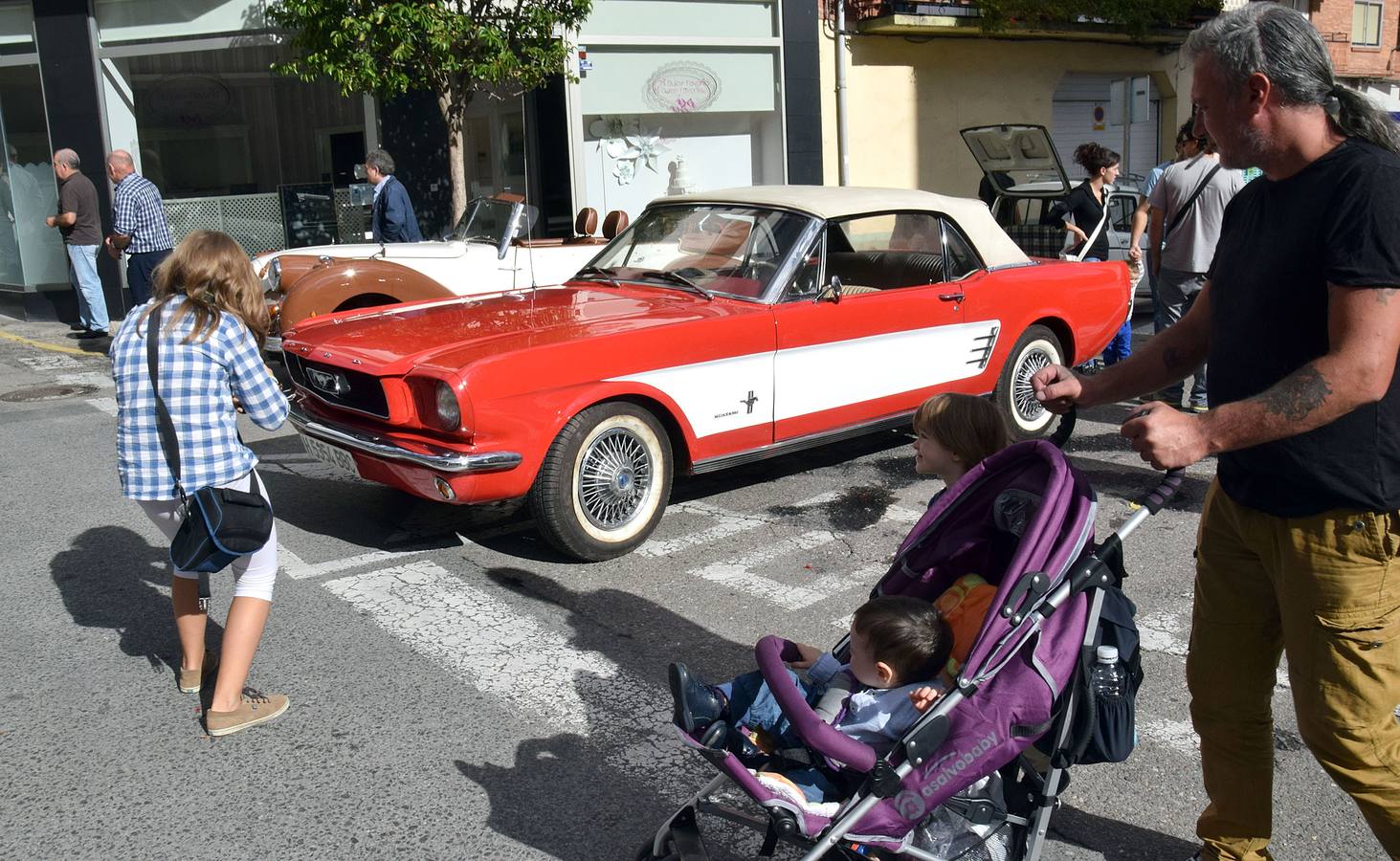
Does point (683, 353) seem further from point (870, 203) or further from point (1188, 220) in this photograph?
point (1188, 220)

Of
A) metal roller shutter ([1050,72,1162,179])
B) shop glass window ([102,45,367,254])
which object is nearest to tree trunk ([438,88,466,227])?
shop glass window ([102,45,367,254])

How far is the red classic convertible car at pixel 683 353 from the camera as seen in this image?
17.6 ft

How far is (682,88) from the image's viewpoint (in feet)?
52.9

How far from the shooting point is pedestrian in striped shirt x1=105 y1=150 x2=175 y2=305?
1140cm

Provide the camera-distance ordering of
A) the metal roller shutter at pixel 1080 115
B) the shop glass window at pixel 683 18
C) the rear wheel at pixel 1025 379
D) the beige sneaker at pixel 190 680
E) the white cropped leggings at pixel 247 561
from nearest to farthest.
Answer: the white cropped leggings at pixel 247 561 → the beige sneaker at pixel 190 680 → the rear wheel at pixel 1025 379 → the shop glass window at pixel 683 18 → the metal roller shutter at pixel 1080 115

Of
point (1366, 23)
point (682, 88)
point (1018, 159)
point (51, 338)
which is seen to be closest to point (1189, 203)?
point (1018, 159)

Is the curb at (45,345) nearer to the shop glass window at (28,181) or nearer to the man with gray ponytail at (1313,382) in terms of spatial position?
the shop glass window at (28,181)

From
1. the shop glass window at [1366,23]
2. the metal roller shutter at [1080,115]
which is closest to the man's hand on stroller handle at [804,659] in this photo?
the metal roller shutter at [1080,115]

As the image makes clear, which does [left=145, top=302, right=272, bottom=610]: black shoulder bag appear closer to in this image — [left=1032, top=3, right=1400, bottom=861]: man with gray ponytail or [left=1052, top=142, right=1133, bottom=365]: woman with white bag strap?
[left=1032, top=3, right=1400, bottom=861]: man with gray ponytail

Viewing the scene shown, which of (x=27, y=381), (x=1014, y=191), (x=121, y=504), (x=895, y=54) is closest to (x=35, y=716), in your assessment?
(x=121, y=504)

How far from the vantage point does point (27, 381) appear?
34.9ft

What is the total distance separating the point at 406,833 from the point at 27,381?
8957 millimetres

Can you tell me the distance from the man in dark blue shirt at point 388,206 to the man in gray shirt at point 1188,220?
622 centimetres

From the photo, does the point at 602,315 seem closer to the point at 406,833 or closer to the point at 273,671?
the point at 273,671
